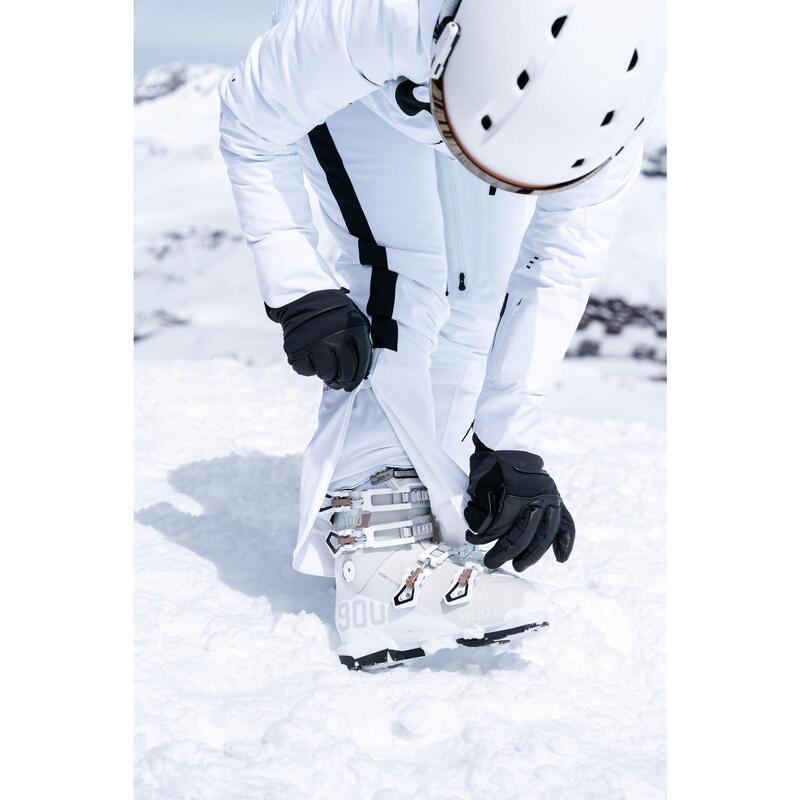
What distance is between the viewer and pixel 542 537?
1632mm

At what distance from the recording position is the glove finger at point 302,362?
1616mm

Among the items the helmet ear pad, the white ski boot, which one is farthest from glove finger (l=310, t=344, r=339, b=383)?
the helmet ear pad

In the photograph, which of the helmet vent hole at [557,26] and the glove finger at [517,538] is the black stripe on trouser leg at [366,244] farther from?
the helmet vent hole at [557,26]

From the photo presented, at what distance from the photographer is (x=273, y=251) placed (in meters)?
1.62

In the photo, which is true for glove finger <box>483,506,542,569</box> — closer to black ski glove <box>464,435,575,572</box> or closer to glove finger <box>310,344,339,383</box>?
black ski glove <box>464,435,575,572</box>

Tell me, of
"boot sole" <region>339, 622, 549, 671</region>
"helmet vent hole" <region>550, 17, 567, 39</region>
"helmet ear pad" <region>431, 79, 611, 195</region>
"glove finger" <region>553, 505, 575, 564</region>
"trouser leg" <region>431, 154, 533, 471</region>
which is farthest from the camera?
"trouser leg" <region>431, 154, 533, 471</region>

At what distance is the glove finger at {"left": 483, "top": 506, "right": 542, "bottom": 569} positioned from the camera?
1610mm

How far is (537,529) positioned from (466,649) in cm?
27

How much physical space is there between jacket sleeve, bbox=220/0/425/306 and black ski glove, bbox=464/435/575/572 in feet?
1.56

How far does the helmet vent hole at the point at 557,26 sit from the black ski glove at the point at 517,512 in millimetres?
748

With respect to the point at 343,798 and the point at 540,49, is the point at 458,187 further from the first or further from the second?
the point at 343,798

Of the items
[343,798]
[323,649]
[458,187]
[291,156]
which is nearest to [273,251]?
[291,156]

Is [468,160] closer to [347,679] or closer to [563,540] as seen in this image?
[563,540]

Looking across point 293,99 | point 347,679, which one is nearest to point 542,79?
point 293,99
